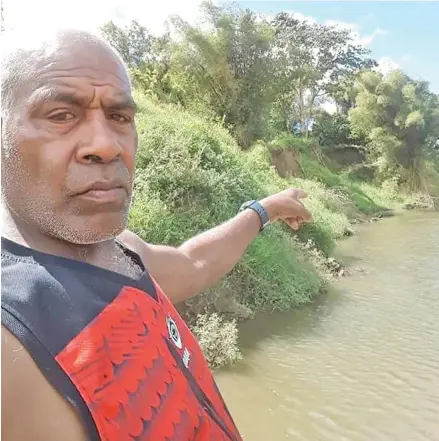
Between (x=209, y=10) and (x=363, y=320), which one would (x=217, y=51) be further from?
(x=363, y=320)

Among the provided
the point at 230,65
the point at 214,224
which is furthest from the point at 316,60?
the point at 214,224

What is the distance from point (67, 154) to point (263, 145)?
43.9 ft

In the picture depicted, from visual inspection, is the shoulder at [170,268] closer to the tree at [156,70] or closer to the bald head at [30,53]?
the bald head at [30,53]

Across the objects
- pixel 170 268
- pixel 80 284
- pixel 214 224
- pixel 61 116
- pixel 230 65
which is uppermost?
pixel 230 65

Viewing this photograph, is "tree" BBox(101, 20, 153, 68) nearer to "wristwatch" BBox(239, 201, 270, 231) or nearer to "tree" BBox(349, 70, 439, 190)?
"tree" BBox(349, 70, 439, 190)

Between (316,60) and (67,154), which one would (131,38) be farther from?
(67,154)

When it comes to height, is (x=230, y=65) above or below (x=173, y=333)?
above

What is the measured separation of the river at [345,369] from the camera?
12.3 feet

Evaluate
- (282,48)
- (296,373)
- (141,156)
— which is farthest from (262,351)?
(282,48)

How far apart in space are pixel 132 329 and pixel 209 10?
49.7ft

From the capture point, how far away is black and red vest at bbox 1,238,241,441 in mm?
676

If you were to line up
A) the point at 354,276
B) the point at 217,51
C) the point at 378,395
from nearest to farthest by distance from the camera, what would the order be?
the point at 378,395, the point at 354,276, the point at 217,51

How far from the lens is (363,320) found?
5.84m

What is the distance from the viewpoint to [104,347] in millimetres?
726
